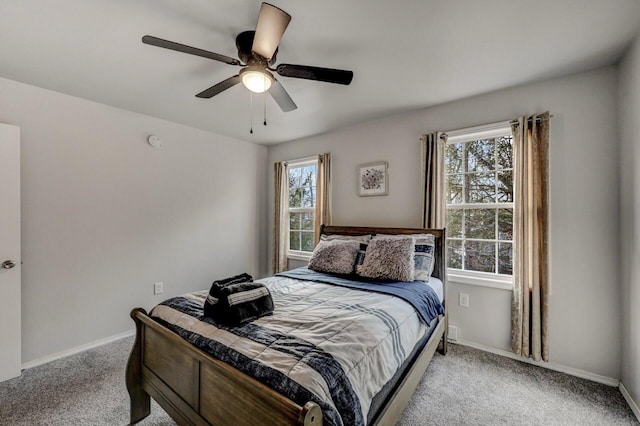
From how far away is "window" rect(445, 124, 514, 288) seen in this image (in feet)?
8.91

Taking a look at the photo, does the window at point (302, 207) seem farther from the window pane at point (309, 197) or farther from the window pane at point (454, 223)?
the window pane at point (454, 223)

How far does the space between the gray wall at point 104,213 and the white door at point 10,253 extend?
145 millimetres

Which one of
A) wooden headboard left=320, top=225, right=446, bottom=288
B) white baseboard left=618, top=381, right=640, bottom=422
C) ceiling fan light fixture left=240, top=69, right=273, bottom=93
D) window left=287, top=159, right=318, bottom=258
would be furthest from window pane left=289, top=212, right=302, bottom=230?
white baseboard left=618, top=381, right=640, bottom=422

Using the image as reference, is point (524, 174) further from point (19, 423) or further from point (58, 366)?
point (58, 366)

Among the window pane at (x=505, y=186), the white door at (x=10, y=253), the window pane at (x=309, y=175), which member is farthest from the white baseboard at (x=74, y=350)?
the window pane at (x=505, y=186)

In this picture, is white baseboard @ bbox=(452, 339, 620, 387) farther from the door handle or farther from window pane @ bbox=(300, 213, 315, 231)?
→ the door handle

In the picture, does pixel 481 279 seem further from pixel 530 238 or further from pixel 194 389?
pixel 194 389

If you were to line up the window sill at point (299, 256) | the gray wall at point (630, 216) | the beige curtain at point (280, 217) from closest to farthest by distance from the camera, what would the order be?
the gray wall at point (630, 216), the window sill at point (299, 256), the beige curtain at point (280, 217)

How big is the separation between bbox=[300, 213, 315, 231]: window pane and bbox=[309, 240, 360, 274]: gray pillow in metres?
1.22

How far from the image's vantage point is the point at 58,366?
8.12 feet

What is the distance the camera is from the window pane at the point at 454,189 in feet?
9.77

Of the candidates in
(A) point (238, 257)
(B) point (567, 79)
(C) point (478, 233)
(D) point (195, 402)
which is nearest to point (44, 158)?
(A) point (238, 257)

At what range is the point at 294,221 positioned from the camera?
4465 millimetres

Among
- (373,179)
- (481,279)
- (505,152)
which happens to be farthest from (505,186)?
(373,179)
